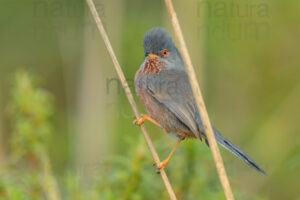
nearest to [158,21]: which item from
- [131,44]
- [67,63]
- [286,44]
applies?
[131,44]

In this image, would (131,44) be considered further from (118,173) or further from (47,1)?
(118,173)

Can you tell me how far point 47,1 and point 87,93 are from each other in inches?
48.7

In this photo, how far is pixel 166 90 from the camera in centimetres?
379

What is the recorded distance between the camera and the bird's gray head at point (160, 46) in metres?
3.76

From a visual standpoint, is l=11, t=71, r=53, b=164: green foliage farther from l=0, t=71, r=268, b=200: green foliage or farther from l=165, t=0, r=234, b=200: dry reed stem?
l=165, t=0, r=234, b=200: dry reed stem

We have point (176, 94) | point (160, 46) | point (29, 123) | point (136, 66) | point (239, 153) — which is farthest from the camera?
point (136, 66)

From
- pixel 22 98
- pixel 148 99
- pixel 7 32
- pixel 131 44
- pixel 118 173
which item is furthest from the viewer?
pixel 131 44

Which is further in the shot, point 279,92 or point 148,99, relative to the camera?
point 279,92

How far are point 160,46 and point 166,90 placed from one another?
0.40m

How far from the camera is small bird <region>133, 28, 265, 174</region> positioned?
3621 millimetres

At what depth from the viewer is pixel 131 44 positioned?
253 inches

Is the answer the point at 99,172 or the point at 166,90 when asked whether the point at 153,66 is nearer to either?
the point at 166,90

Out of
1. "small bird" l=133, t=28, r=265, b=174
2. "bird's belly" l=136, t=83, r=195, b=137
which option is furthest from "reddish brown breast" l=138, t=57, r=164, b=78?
"bird's belly" l=136, t=83, r=195, b=137

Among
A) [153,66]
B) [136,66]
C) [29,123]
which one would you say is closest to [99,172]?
[29,123]
